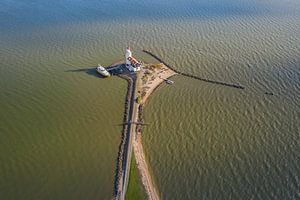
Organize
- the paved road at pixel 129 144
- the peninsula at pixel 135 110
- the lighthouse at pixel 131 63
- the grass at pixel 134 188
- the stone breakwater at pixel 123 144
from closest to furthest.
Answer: the grass at pixel 134 188 → the paved road at pixel 129 144 → the stone breakwater at pixel 123 144 → the peninsula at pixel 135 110 → the lighthouse at pixel 131 63

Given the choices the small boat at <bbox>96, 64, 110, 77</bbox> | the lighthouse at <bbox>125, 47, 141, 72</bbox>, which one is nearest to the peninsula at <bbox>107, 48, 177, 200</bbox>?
the lighthouse at <bbox>125, 47, 141, 72</bbox>

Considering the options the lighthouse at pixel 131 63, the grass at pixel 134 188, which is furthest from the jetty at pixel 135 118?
the lighthouse at pixel 131 63

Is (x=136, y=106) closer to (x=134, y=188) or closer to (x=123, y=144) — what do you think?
(x=123, y=144)

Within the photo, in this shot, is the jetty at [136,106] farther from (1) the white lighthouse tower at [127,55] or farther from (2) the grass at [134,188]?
(2) the grass at [134,188]

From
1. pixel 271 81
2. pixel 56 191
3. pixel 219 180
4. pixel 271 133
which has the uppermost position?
pixel 271 81

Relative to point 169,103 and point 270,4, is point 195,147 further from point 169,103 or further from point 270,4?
point 270,4

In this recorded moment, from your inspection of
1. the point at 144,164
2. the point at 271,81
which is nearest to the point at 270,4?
the point at 271,81
